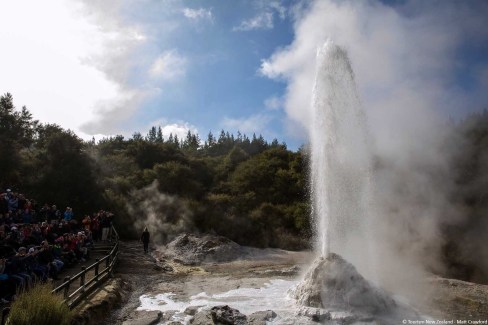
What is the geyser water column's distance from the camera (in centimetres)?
1295

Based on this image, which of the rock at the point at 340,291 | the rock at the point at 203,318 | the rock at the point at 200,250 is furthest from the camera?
the rock at the point at 200,250

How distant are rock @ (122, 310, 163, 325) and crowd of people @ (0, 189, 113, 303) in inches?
105

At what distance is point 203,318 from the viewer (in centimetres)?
912

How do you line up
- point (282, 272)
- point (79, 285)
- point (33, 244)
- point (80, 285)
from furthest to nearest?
point (282, 272), point (33, 244), point (79, 285), point (80, 285)

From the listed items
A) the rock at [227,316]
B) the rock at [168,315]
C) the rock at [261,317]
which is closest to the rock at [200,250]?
the rock at [168,315]

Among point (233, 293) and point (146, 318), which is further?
point (233, 293)

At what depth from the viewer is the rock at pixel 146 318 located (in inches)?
365

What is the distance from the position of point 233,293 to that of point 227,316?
286 centimetres

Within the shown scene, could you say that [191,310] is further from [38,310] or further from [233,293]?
[38,310]

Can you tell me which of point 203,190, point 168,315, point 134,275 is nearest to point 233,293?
point 168,315

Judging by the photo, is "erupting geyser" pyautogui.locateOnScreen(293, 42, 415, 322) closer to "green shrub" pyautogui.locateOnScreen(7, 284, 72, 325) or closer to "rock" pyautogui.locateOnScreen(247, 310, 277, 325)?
"rock" pyautogui.locateOnScreen(247, 310, 277, 325)

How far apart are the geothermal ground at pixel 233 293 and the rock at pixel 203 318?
4.2 inches

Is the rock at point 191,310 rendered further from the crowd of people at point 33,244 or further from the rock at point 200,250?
the rock at point 200,250

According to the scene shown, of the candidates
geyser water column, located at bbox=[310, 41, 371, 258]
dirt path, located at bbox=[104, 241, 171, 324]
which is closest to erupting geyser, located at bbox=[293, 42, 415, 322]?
geyser water column, located at bbox=[310, 41, 371, 258]
